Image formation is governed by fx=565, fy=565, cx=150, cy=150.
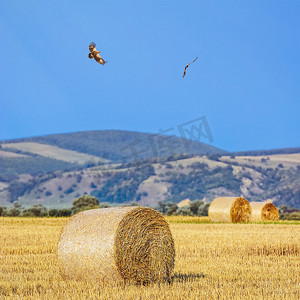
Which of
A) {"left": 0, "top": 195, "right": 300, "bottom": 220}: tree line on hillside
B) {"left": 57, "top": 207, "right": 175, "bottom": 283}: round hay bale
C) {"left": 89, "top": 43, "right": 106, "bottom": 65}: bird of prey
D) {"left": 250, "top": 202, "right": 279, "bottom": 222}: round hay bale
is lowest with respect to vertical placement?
{"left": 57, "top": 207, "right": 175, "bottom": 283}: round hay bale

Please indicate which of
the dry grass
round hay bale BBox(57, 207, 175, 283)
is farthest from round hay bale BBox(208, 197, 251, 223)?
round hay bale BBox(57, 207, 175, 283)

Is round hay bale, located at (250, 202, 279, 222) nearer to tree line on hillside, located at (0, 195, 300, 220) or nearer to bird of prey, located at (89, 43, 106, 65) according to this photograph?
tree line on hillside, located at (0, 195, 300, 220)

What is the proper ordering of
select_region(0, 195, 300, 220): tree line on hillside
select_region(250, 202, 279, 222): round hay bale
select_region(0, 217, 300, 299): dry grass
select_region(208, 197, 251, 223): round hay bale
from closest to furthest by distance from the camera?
1. select_region(0, 217, 300, 299): dry grass
2. select_region(208, 197, 251, 223): round hay bale
3. select_region(250, 202, 279, 222): round hay bale
4. select_region(0, 195, 300, 220): tree line on hillside

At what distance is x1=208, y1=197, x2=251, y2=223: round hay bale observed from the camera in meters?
27.9

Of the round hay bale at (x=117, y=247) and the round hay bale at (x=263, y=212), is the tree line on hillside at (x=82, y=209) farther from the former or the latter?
the round hay bale at (x=117, y=247)

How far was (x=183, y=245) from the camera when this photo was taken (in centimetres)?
1557

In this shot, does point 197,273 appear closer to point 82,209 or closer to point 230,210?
point 230,210

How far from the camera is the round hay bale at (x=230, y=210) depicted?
2792 centimetres

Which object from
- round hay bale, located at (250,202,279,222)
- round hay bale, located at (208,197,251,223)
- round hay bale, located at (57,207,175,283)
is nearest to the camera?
round hay bale, located at (57,207,175,283)

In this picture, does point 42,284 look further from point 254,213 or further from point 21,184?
point 21,184

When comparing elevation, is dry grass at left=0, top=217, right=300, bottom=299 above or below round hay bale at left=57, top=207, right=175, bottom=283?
below

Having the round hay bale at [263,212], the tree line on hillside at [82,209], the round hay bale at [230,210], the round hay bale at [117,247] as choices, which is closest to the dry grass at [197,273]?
the round hay bale at [117,247]

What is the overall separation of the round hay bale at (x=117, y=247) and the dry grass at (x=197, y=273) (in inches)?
11.2

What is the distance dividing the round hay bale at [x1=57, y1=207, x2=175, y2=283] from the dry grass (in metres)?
0.29
